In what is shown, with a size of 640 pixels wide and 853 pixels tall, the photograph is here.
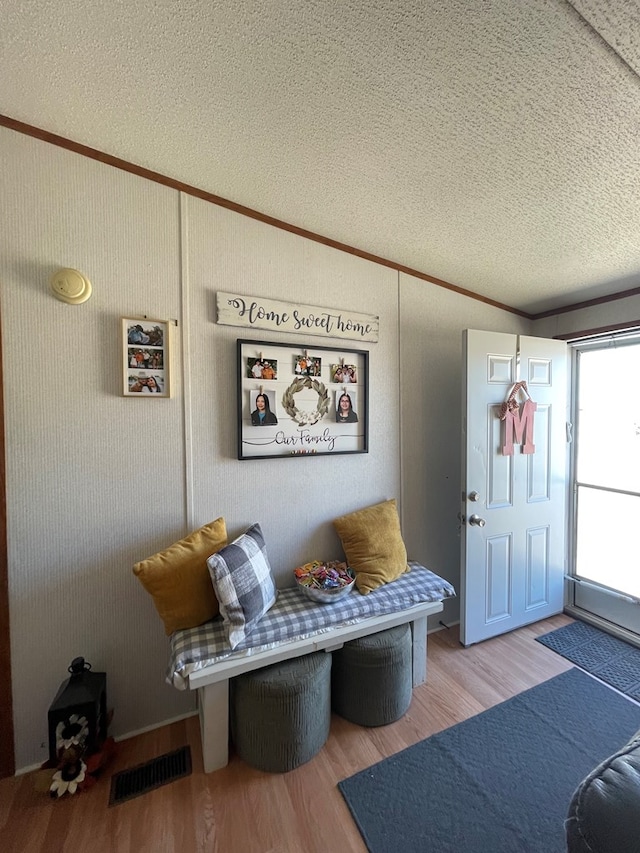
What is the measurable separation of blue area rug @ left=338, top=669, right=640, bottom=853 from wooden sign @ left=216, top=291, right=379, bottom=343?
200cm

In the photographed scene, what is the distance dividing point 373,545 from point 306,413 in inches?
31.8

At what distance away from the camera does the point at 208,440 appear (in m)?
1.68

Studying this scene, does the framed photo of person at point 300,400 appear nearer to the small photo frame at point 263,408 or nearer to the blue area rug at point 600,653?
the small photo frame at point 263,408

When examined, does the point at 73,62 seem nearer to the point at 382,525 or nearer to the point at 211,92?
the point at 211,92

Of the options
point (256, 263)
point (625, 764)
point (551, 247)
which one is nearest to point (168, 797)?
point (625, 764)

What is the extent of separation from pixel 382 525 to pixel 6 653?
5.70 ft

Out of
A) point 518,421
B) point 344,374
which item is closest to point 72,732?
point 344,374

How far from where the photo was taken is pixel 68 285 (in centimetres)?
138

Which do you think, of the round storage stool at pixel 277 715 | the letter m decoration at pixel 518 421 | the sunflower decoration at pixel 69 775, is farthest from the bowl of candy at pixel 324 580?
the letter m decoration at pixel 518 421

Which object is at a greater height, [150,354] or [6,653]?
[150,354]

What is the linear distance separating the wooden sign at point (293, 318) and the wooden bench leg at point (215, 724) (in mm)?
1605

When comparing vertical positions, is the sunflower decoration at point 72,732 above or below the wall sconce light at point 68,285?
below

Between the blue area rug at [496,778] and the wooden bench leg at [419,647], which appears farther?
the wooden bench leg at [419,647]

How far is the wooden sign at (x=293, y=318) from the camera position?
1.70 m
